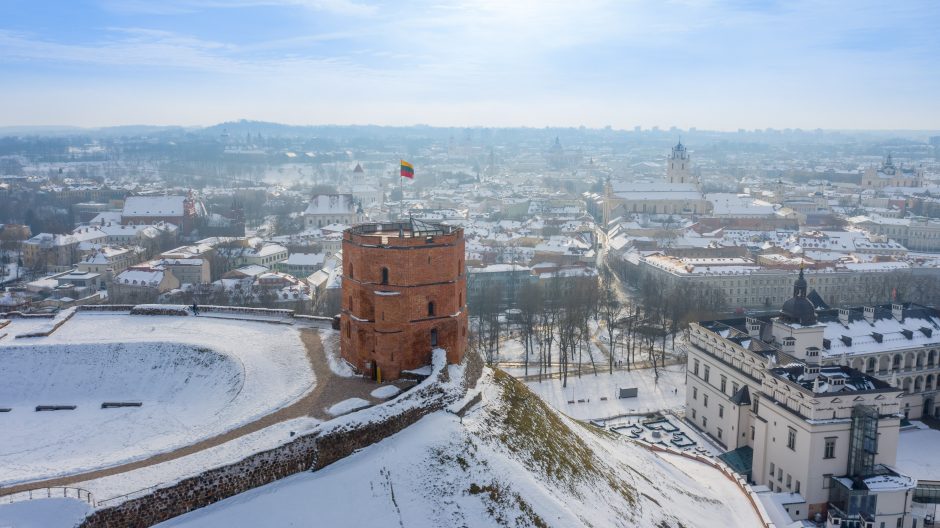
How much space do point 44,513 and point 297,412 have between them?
894 cm

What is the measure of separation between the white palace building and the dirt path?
2439 centimetres

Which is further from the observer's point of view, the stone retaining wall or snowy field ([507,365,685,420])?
snowy field ([507,365,685,420])

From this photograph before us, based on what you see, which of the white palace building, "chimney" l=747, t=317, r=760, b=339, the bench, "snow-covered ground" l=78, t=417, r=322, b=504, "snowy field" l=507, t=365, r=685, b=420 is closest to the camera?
"snow-covered ground" l=78, t=417, r=322, b=504

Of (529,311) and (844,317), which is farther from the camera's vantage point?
(529,311)

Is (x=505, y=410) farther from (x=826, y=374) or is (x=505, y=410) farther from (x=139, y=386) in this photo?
(x=826, y=374)

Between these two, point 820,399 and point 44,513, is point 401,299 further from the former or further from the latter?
point 820,399

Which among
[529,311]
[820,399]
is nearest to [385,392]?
[820,399]

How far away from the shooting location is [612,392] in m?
57.4

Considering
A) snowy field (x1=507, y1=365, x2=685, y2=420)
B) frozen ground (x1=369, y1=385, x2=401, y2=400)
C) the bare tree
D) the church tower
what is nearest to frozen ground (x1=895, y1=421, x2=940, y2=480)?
snowy field (x1=507, y1=365, x2=685, y2=420)

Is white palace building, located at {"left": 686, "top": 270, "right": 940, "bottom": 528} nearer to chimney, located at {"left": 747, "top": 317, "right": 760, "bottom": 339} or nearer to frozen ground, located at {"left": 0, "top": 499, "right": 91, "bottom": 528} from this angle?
chimney, located at {"left": 747, "top": 317, "right": 760, "bottom": 339}

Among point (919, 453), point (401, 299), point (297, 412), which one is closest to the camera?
point (297, 412)

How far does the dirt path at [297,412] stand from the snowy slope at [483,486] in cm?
322

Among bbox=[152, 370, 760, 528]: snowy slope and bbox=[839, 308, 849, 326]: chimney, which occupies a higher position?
bbox=[152, 370, 760, 528]: snowy slope

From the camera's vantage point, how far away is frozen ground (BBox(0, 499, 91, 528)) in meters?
19.6
